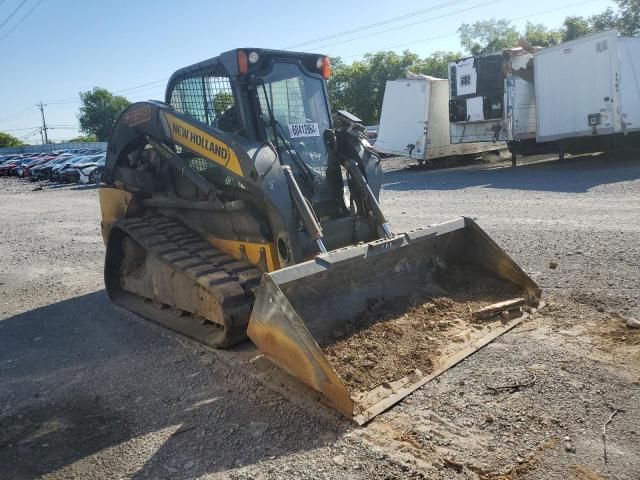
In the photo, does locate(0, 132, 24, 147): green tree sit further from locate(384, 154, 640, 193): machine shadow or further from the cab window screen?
→ the cab window screen

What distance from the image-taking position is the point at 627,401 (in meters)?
3.45

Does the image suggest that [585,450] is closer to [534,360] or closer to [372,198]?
[534,360]

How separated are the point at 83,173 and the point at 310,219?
26.3 m

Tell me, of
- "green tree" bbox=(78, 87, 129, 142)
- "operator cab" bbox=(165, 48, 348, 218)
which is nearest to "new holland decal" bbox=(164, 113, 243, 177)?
"operator cab" bbox=(165, 48, 348, 218)

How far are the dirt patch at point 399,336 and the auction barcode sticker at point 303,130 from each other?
5.98 feet

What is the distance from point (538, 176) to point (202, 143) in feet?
38.9

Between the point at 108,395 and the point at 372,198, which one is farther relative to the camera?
the point at 372,198

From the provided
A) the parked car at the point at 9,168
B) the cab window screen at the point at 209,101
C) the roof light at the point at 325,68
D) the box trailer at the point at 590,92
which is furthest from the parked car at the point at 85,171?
the roof light at the point at 325,68

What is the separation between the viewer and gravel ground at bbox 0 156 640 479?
3.11 meters

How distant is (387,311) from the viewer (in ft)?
15.8

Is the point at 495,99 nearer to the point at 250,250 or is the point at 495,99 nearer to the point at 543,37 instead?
the point at 250,250

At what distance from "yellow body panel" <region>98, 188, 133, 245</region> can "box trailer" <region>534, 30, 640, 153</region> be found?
13.2m

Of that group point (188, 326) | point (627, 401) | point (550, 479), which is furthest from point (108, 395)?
point (627, 401)

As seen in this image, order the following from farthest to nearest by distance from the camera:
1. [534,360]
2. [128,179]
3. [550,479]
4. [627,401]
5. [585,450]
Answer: [128,179], [534,360], [627,401], [585,450], [550,479]
